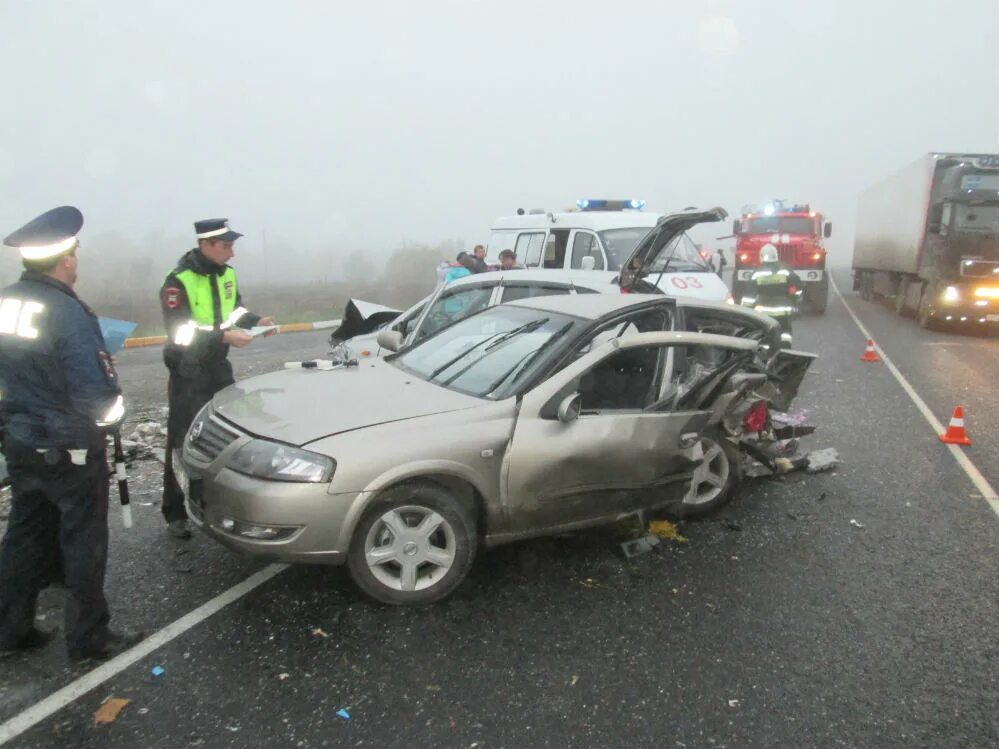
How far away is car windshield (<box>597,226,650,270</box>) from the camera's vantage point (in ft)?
33.0

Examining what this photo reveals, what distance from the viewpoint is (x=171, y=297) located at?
4.48 m

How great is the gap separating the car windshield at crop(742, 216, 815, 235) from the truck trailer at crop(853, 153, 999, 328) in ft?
7.06

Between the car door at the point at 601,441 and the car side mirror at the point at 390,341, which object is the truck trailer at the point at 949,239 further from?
the car side mirror at the point at 390,341

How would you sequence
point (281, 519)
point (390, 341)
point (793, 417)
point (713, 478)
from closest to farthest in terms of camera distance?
point (281, 519)
point (713, 478)
point (390, 341)
point (793, 417)

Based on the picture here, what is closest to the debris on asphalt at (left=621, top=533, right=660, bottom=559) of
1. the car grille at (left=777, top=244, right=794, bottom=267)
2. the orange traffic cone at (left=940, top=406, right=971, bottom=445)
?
the orange traffic cone at (left=940, top=406, right=971, bottom=445)

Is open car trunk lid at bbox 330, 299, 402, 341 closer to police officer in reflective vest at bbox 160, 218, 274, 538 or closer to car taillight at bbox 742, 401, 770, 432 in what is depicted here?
police officer in reflective vest at bbox 160, 218, 274, 538

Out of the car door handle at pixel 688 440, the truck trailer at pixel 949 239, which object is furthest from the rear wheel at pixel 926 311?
the car door handle at pixel 688 440

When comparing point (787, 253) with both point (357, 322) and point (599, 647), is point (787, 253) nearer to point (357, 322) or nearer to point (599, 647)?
point (357, 322)

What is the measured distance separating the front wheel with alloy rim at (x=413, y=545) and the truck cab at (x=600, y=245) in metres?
5.96

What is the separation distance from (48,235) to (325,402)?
1471mm

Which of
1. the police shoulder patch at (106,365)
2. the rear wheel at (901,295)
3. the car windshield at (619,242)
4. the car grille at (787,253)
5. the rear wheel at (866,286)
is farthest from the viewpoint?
the rear wheel at (866,286)

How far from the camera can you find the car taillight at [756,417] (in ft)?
17.0

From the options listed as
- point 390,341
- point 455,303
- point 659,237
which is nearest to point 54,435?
point 390,341

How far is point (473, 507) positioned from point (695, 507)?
6.07ft
